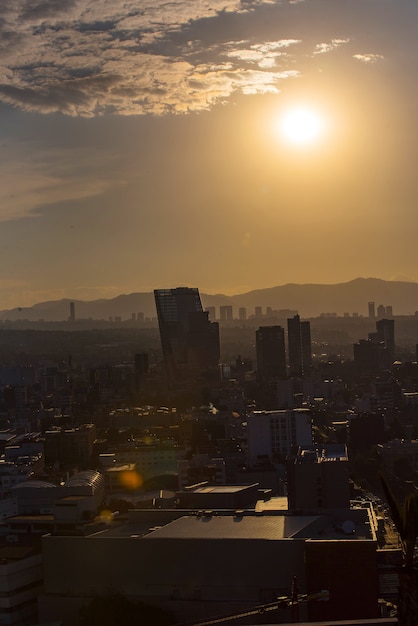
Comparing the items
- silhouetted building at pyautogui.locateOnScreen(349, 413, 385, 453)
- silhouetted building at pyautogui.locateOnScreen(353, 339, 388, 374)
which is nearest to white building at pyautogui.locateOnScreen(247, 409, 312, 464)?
silhouetted building at pyautogui.locateOnScreen(349, 413, 385, 453)

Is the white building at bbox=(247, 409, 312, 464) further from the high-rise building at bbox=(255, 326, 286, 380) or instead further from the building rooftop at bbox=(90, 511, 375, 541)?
the high-rise building at bbox=(255, 326, 286, 380)

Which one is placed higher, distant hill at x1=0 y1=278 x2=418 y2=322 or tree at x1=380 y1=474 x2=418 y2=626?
distant hill at x1=0 y1=278 x2=418 y2=322

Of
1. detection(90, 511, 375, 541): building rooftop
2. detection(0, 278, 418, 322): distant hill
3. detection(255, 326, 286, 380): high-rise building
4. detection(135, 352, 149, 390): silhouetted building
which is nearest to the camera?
detection(90, 511, 375, 541): building rooftop

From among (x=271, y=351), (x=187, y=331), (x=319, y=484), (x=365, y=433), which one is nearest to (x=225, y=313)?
(x=187, y=331)

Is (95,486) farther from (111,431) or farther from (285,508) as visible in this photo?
(111,431)

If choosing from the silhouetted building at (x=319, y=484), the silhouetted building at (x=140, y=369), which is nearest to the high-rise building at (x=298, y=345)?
the silhouetted building at (x=140, y=369)

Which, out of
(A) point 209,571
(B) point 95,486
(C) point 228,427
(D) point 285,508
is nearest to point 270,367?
(C) point 228,427

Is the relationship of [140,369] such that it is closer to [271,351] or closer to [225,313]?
[271,351]
